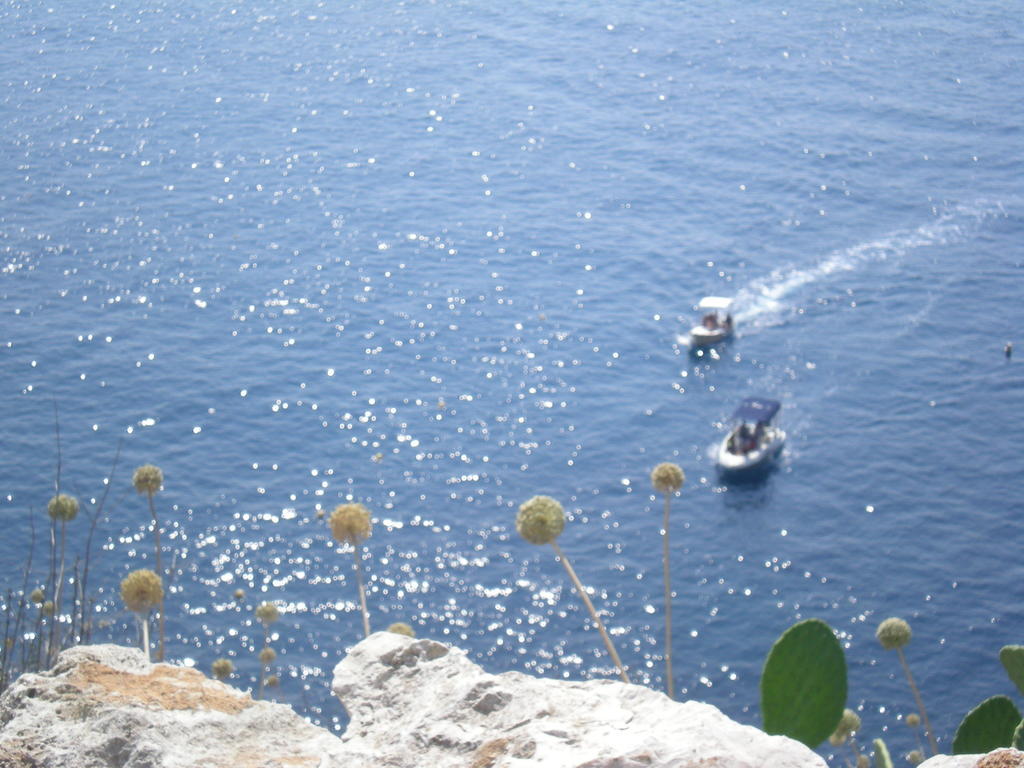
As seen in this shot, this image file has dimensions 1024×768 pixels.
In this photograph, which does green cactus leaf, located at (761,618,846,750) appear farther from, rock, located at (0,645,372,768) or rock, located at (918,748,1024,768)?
rock, located at (0,645,372,768)

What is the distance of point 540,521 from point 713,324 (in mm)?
69877

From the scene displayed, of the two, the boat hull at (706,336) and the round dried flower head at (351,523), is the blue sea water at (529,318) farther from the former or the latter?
the round dried flower head at (351,523)

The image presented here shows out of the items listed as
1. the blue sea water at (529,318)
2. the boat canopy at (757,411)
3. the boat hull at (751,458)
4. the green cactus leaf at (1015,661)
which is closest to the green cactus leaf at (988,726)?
the green cactus leaf at (1015,661)

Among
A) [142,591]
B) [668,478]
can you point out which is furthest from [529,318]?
[142,591]

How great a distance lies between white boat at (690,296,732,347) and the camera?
77.0m

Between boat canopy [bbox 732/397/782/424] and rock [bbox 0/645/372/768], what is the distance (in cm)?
6305

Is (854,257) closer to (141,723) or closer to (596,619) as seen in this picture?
(596,619)

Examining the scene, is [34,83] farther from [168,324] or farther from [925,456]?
[925,456]

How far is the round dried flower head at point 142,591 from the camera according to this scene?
907 cm

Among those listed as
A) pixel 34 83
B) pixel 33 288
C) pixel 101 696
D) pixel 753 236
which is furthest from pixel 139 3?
pixel 101 696

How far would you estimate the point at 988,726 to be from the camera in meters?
6.06

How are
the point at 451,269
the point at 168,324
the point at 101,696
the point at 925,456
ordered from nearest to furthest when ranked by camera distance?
the point at 101,696, the point at 925,456, the point at 168,324, the point at 451,269

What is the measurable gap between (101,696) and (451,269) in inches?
3205

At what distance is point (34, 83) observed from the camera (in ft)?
368
